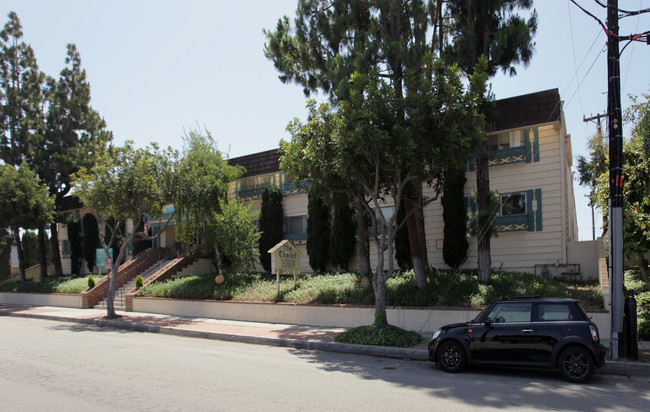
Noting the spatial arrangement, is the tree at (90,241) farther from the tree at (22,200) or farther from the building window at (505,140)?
the building window at (505,140)

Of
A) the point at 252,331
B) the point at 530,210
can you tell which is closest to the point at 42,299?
the point at 252,331

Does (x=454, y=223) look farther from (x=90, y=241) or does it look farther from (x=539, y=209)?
(x=90, y=241)

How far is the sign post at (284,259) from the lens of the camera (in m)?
18.6

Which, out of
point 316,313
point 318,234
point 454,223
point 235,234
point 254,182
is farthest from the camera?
point 254,182

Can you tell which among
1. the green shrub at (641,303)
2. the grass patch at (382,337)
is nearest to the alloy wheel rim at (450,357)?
the grass patch at (382,337)

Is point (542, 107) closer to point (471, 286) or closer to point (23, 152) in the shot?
point (471, 286)

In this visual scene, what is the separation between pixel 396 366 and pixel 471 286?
5.99 metres

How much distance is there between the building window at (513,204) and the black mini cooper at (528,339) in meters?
10.5

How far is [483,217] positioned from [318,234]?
9134 millimetres

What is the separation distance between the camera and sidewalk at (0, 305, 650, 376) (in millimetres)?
11469

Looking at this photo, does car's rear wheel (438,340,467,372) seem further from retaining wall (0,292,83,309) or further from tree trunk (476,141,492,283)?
retaining wall (0,292,83,309)

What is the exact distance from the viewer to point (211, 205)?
24.5m

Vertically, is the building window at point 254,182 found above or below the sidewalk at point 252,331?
above

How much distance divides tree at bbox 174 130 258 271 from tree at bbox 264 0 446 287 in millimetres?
6344
